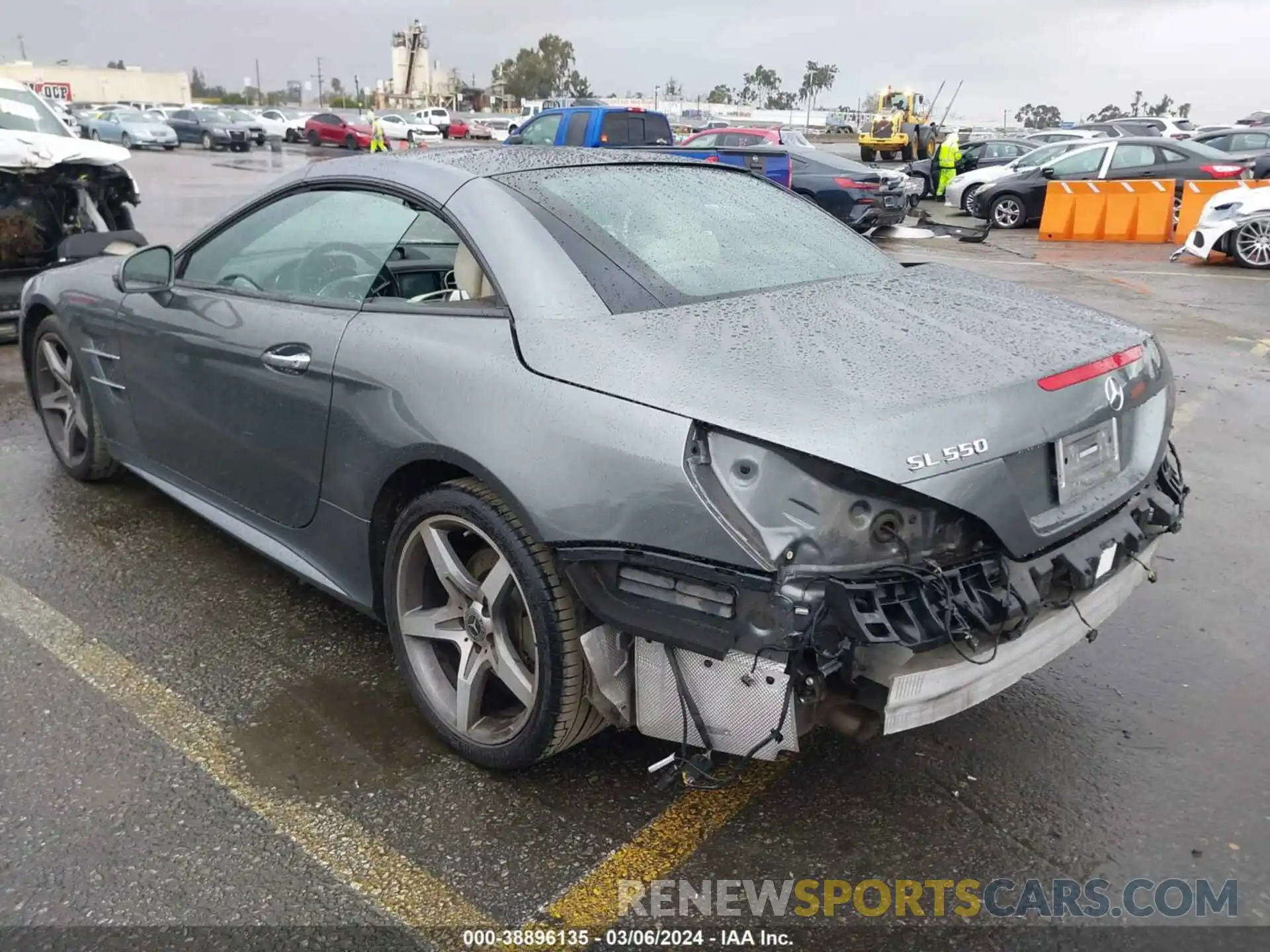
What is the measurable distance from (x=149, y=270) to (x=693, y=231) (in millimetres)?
2139

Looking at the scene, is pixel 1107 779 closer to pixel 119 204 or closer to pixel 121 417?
pixel 121 417

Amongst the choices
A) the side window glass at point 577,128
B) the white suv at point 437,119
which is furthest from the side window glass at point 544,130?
the white suv at point 437,119

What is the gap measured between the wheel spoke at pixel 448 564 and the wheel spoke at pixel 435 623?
0.10 meters

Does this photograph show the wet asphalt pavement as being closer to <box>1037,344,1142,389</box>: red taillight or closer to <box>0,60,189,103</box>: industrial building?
<box>1037,344,1142,389</box>: red taillight

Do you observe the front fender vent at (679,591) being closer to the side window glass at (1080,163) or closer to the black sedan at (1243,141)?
the side window glass at (1080,163)

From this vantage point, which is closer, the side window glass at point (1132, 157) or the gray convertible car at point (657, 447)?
the gray convertible car at point (657, 447)

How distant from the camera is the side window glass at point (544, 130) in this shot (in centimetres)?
1747

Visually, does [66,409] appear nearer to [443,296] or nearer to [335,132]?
[443,296]

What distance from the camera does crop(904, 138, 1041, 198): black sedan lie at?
22.8 meters

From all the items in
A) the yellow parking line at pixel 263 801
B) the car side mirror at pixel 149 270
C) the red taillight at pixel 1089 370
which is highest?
the red taillight at pixel 1089 370

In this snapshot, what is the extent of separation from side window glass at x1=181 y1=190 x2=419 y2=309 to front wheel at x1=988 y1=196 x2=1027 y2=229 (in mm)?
16391

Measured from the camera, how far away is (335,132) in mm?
41781

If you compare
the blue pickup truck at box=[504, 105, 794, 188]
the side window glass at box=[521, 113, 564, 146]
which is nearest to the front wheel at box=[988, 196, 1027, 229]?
the blue pickup truck at box=[504, 105, 794, 188]

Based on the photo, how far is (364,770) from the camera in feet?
9.04
